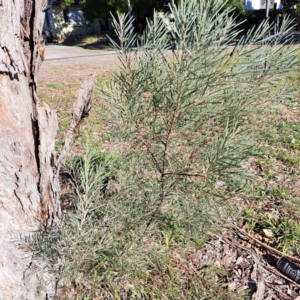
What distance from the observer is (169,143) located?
1536 millimetres

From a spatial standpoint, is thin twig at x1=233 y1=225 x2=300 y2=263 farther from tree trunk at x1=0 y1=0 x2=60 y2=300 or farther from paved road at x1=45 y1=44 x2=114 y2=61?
paved road at x1=45 y1=44 x2=114 y2=61

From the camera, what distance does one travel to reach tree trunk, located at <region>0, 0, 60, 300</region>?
4.09ft

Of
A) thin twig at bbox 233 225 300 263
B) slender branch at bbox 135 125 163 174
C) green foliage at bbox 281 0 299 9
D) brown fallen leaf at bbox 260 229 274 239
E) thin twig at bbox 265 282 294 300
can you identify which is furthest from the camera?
green foliage at bbox 281 0 299 9

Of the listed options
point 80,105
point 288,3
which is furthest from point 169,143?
point 288,3

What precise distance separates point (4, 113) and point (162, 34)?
2.53ft

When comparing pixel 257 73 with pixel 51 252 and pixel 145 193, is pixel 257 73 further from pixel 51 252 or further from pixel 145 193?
pixel 51 252

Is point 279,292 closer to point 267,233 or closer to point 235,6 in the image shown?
point 267,233

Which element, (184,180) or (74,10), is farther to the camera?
(74,10)

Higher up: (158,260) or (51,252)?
(51,252)

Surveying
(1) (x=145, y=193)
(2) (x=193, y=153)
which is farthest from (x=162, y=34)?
(1) (x=145, y=193)

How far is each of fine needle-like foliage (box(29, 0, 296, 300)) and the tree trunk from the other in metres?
0.12

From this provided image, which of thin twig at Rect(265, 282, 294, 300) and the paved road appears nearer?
thin twig at Rect(265, 282, 294, 300)

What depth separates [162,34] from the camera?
1.29 meters

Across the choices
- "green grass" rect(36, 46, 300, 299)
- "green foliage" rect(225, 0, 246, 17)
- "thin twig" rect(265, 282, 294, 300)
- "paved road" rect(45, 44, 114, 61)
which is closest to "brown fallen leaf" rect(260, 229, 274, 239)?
"green grass" rect(36, 46, 300, 299)
